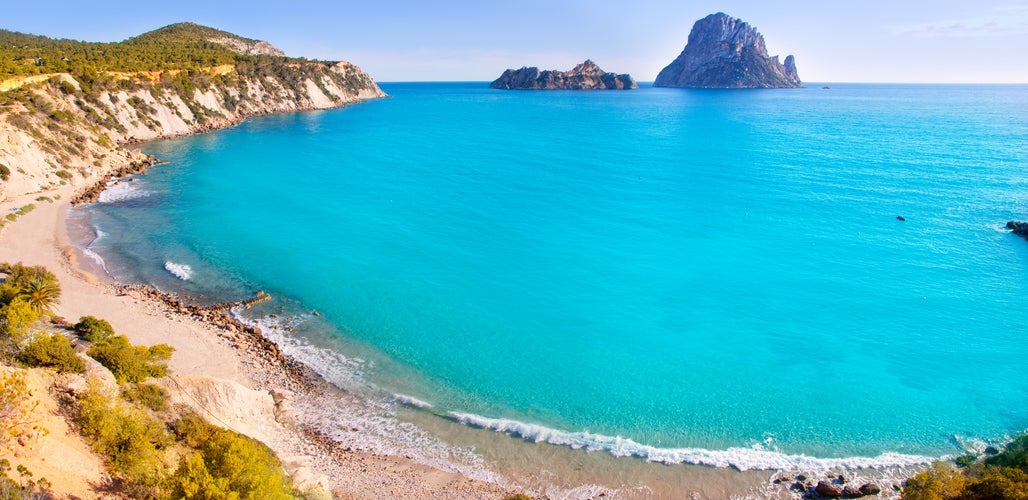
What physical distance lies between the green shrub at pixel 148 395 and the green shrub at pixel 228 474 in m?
3.48

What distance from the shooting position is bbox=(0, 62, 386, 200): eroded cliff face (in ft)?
197

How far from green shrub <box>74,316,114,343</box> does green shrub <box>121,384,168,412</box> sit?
861 centimetres

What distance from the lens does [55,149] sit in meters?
64.2

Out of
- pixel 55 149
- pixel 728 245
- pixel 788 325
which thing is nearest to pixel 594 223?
pixel 728 245

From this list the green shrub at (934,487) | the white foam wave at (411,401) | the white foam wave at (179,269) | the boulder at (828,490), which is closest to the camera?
the green shrub at (934,487)

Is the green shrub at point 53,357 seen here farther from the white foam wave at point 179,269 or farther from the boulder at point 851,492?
the boulder at point 851,492

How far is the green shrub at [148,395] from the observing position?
2084 cm

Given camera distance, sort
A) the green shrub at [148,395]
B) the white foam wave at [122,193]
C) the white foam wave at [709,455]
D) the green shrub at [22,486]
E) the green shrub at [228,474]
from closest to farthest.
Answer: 1. the green shrub at [22,486]
2. the green shrub at [228,474]
3. the green shrub at [148,395]
4. the white foam wave at [709,455]
5. the white foam wave at [122,193]

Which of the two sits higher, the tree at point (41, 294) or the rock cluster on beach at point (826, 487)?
the tree at point (41, 294)

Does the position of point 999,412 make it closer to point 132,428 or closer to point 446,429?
point 446,429

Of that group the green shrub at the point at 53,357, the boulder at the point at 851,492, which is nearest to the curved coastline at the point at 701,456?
the boulder at the point at 851,492

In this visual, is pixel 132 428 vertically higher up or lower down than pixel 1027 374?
higher up

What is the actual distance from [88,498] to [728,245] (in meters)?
48.5

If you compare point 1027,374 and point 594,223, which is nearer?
point 1027,374
